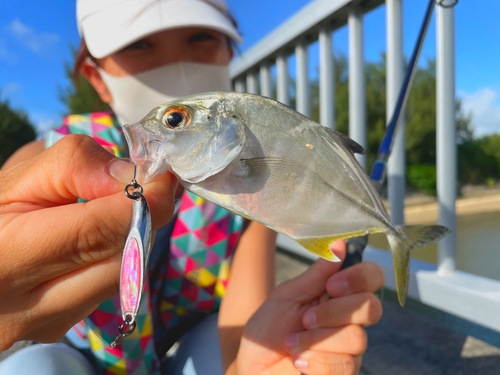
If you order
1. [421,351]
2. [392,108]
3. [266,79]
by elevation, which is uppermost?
[266,79]

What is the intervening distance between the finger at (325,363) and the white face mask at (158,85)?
0.86 m

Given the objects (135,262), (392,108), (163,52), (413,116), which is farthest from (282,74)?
(413,116)

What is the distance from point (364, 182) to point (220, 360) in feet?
3.16

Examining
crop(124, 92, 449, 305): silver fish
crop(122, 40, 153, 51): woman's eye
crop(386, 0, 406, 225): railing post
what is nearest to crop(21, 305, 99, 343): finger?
crop(124, 92, 449, 305): silver fish

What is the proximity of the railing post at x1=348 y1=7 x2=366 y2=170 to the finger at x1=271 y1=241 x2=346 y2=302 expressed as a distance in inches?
37.7

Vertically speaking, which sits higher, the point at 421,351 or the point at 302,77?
the point at 302,77

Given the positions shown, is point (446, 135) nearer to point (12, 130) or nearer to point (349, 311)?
Result: point (349, 311)

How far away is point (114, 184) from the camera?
0.56 metres

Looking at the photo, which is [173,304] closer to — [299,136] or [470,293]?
[299,136]

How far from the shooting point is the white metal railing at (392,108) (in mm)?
1419

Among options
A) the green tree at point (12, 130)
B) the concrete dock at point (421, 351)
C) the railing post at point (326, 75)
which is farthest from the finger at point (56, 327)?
the green tree at point (12, 130)

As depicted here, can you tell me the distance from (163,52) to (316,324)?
37.6 inches

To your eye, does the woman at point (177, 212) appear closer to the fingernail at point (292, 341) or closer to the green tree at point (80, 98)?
the fingernail at point (292, 341)

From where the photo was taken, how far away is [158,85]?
1074mm
